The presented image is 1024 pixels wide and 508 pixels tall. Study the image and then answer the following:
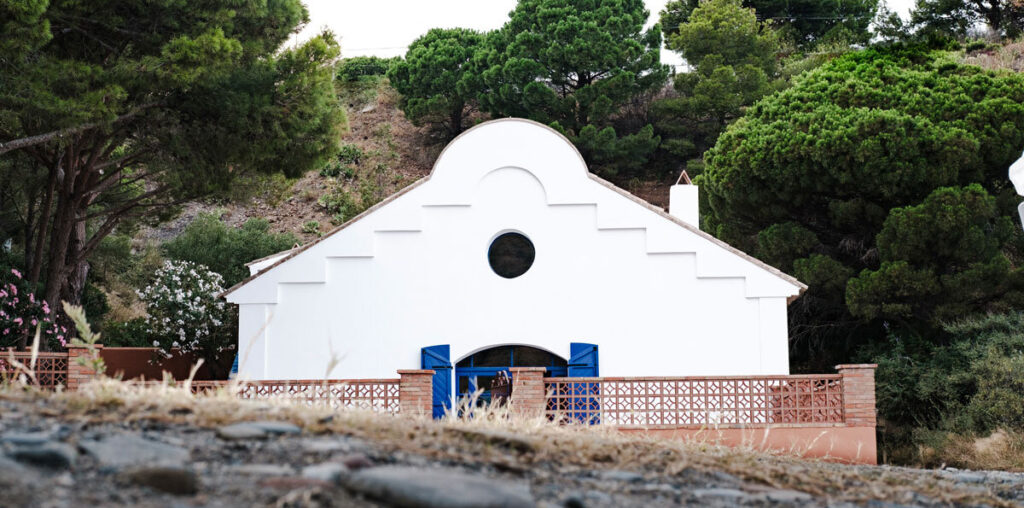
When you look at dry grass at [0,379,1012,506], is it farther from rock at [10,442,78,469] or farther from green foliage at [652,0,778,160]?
green foliage at [652,0,778,160]

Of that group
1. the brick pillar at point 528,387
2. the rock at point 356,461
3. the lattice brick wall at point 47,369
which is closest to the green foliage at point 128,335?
the lattice brick wall at point 47,369

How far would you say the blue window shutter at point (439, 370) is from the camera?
16.2 metres

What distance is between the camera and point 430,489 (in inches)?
158

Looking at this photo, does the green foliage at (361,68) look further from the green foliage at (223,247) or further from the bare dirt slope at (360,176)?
the green foliage at (223,247)

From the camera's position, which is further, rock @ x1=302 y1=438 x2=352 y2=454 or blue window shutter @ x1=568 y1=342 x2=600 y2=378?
blue window shutter @ x1=568 y1=342 x2=600 y2=378

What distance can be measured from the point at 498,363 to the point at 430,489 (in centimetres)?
1279

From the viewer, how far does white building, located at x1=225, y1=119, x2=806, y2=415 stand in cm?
1641

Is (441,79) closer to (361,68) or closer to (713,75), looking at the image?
(361,68)

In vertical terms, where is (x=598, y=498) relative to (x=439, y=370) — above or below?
below

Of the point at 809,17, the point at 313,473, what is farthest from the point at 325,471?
the point at 809,17

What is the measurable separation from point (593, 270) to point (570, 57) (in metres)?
21.5

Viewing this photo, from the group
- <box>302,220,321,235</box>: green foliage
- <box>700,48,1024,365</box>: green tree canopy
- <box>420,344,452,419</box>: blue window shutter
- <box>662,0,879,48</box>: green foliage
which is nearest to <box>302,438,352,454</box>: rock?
<box>420,344,452,419</box>: blue window shutter

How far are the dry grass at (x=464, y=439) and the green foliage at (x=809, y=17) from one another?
3742 centimetres

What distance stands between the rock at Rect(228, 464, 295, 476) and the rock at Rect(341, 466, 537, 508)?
0.30 m
